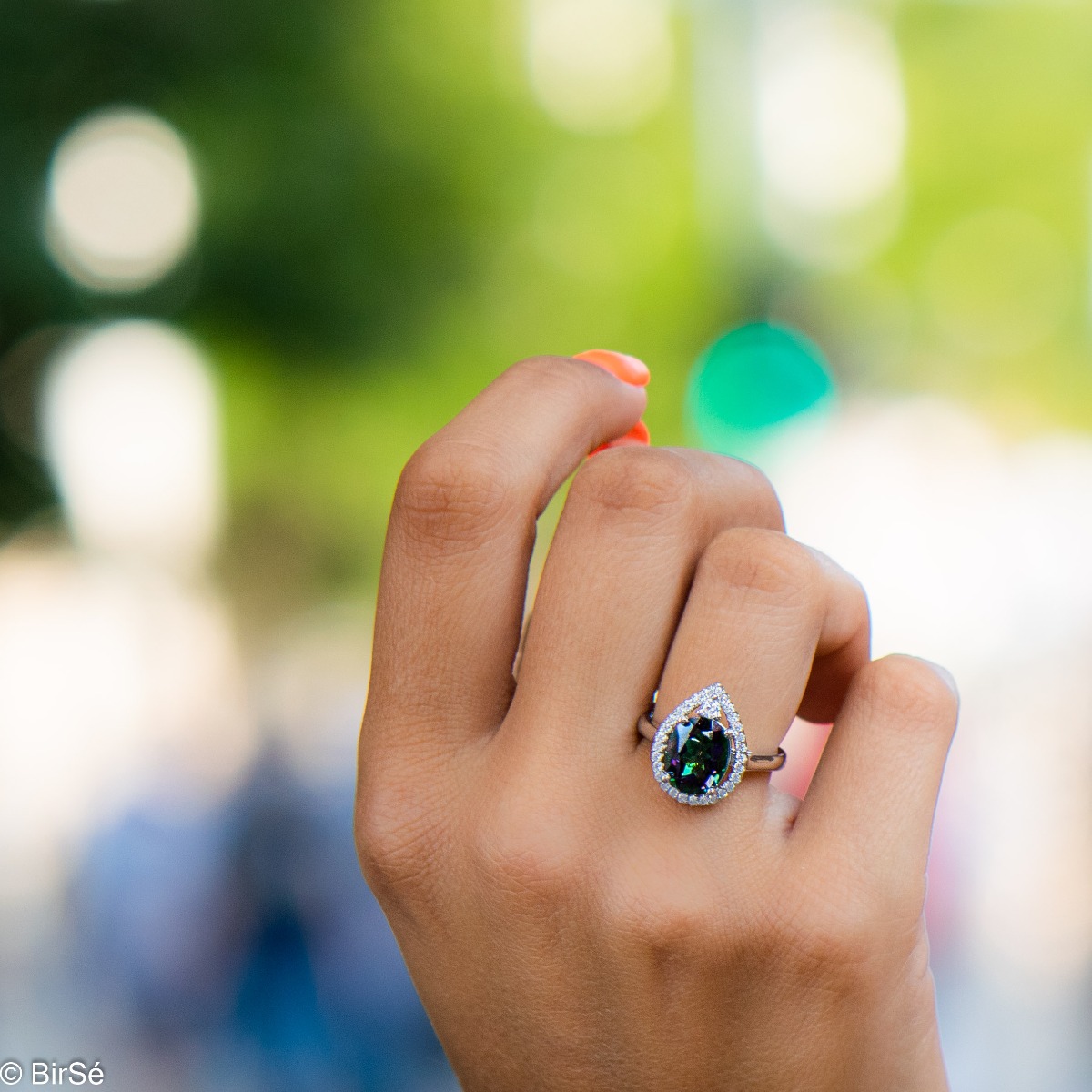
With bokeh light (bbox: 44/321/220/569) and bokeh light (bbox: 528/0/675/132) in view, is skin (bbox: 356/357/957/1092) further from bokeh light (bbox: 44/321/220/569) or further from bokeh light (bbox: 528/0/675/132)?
bokeh light (bbox: 528/0/675/132)

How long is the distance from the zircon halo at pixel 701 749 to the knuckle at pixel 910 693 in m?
0.12

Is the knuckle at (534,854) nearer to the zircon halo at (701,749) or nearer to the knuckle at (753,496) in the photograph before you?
the zircon halo at (701,749)

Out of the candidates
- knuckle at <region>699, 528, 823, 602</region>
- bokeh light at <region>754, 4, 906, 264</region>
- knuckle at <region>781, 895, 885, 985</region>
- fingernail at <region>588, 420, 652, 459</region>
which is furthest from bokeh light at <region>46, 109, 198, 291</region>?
knuckle at <region>781, 895, 885, 985</region>

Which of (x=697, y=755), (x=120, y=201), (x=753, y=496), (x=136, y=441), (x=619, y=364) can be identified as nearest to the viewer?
(x=697, y=755)

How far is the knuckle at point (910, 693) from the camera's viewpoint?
2.68 ft

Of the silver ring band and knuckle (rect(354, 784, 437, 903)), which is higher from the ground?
the silver ring band

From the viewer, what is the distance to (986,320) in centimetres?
811

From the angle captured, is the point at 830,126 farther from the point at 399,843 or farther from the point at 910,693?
the point at 399,843

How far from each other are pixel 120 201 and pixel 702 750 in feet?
17.4

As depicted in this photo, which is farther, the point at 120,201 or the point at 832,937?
the point at 120,201

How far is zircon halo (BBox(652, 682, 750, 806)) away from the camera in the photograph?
76cm

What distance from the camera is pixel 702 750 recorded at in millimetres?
766

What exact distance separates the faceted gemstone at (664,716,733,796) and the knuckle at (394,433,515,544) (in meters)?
0.21

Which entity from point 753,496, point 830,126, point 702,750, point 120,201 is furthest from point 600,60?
point 702,750
